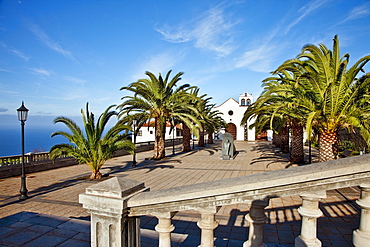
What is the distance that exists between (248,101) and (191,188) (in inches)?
1853

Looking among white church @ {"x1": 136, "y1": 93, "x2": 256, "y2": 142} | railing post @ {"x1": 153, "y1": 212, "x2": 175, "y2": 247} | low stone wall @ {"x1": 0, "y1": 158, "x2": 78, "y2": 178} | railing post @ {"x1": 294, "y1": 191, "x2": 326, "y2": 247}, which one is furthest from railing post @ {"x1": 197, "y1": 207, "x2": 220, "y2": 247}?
white church @ {"x1": 136, "y1": 93, "x2": 256, "y2": 142}

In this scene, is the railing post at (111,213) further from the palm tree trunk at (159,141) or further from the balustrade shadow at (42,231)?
the palm tree trunk at (159,141)

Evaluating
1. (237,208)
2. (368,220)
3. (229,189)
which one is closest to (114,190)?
(229,189)

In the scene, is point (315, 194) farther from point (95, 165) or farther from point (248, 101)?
point (248, 101)

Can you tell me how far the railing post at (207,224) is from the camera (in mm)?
2081

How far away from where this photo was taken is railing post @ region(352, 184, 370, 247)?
5.58 ft

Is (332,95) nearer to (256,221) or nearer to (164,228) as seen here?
(256,221)

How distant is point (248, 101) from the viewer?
46.8 m

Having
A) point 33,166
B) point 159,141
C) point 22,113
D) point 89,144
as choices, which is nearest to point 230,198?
point 22,113

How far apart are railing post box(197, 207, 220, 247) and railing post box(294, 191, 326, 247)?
2.52 feet

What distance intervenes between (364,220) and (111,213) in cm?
227

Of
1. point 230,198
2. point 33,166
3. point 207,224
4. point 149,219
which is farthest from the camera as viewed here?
point 33,166

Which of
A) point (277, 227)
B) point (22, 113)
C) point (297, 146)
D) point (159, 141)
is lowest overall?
point (277, 227)

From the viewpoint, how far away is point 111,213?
2.22m
